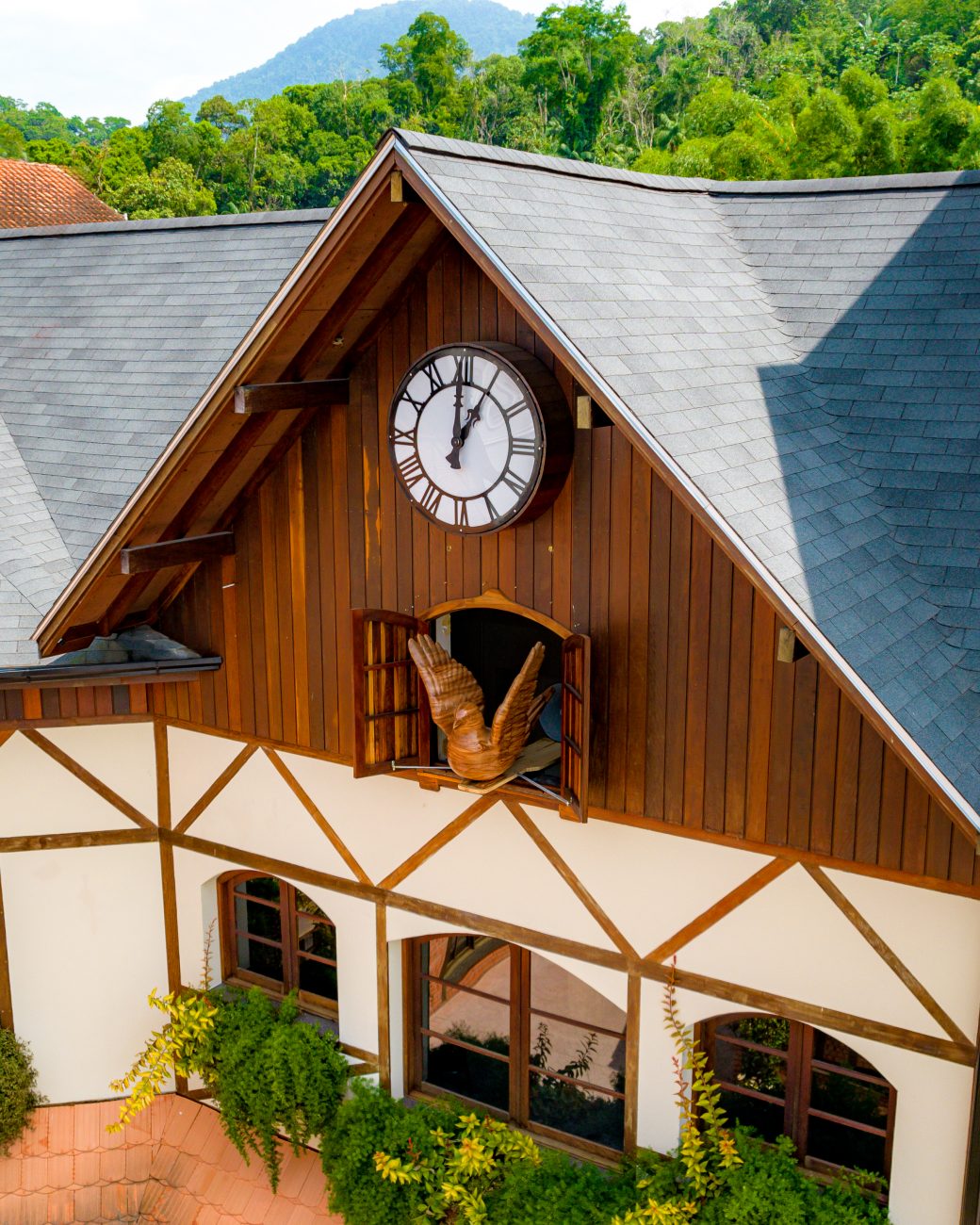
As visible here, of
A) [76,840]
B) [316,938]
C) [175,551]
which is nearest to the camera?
[175,551]

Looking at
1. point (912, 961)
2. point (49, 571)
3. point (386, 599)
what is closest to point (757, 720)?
point (912, 961)

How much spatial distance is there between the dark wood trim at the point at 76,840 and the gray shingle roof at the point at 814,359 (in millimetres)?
5638

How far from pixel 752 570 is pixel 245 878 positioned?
5.54 meters

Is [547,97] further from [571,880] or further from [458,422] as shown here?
[571,880]

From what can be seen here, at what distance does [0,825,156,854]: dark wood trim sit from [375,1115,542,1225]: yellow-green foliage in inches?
126

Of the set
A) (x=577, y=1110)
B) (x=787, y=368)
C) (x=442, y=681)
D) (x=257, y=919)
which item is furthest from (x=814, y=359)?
(x=257, y=919)

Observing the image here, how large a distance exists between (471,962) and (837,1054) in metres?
2.61

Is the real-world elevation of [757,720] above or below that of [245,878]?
above

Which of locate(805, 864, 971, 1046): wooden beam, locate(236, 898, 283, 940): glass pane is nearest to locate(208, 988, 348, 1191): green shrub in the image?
locate(236, 898, 283, 940): glass pane

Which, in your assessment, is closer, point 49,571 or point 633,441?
point 633,441

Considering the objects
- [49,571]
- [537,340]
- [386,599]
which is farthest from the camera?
[49,571]

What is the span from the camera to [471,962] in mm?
8617

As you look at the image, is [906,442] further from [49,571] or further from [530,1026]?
[49,571]

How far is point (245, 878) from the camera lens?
9578mm
